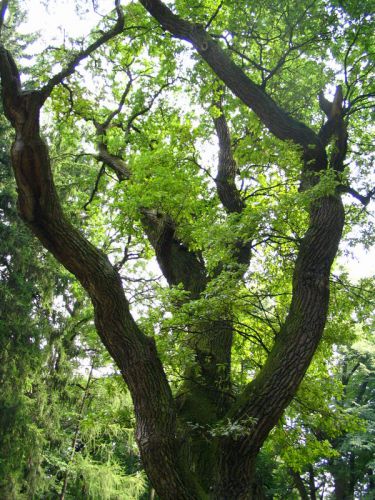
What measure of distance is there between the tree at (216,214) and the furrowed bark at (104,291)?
0.04 feet

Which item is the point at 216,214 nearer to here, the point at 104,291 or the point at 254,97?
the point at 254,97

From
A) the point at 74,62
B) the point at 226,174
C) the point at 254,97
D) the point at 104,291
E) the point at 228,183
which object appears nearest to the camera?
the point at 104,291

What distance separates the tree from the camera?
163 inches

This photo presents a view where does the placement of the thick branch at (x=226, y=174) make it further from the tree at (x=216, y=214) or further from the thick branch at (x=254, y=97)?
the thick branch at (x=254, y=97)

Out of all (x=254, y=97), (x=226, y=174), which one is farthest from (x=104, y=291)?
(x=226, y=174)

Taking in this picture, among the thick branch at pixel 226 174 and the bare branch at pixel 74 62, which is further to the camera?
the thick branch at pixel 226 174

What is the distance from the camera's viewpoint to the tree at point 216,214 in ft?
13.6

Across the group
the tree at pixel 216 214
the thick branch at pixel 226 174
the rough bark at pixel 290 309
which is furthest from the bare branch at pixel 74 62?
the thick branch at pixel 226 174

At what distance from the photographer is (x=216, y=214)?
7.57m

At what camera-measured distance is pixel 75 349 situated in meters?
12.7

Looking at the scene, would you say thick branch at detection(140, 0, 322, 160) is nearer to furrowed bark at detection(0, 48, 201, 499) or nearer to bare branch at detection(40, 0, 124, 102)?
bare branch at detection(40, 0, 124, 102)

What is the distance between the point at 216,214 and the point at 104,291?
143 inches

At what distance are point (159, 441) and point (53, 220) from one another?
7.18 feet

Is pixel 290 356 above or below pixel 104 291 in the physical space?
below
